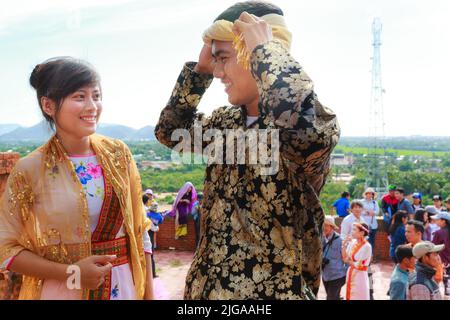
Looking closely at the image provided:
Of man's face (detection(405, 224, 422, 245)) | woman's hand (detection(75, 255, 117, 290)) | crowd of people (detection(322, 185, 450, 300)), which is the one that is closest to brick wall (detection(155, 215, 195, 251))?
crowd of people (detection(322, 185, 450, 300))

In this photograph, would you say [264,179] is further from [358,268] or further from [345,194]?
[345,194]

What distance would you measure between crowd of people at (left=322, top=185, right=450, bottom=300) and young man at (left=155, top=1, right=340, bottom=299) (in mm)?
1643

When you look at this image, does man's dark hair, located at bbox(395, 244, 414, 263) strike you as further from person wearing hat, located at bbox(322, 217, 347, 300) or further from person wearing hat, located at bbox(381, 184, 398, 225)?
person wearing hat, located at bbox(381, 184, 398, 225)

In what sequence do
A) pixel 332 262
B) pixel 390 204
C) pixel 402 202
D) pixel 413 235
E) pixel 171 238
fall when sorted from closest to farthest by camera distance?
pixel 413 235 < pixel 332 262 < pixel 402 202 < pixel 390 204 < pixel 171 238

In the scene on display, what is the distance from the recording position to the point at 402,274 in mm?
4328

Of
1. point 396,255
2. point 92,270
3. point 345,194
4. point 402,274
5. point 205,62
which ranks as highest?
point 205,62

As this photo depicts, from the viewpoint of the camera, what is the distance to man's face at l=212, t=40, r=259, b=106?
1.52 metres

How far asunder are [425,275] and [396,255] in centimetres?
41

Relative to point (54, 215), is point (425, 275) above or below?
below

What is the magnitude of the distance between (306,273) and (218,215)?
34 cm

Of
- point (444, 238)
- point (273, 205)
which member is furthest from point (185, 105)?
point (444, 238)

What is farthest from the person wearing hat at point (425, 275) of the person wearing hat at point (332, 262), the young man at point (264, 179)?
the young man at point (264, 179)
